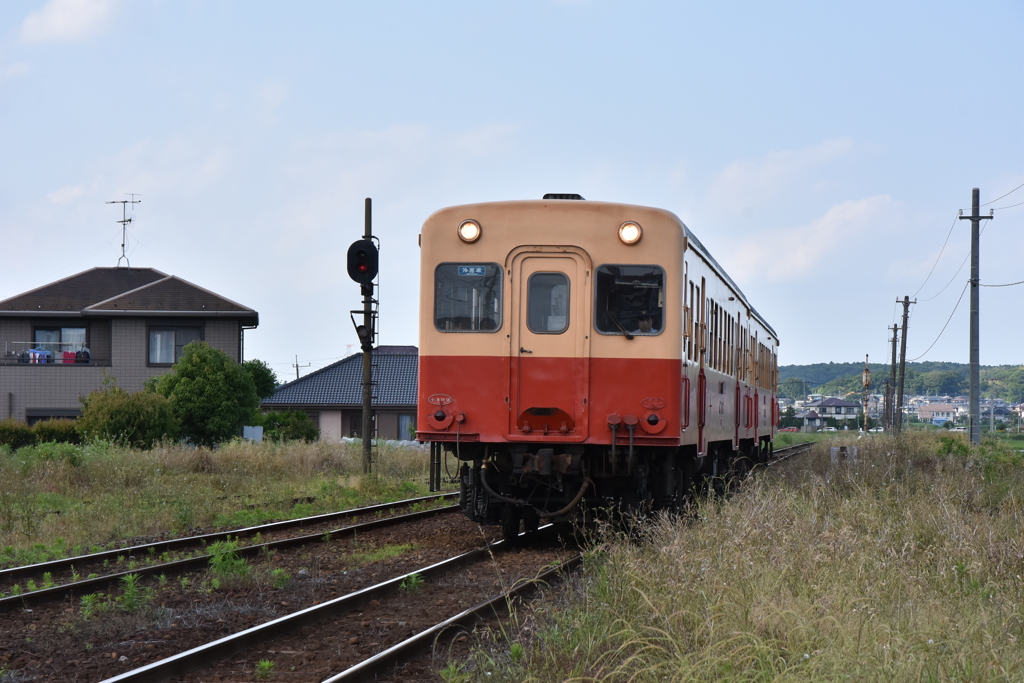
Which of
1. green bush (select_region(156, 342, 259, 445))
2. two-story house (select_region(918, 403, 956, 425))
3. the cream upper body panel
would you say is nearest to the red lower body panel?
the cream upper body panel

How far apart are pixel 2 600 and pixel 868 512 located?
6790 mm

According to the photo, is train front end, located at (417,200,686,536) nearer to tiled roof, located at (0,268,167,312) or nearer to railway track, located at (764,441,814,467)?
railway track, located at (764,441,814,467)

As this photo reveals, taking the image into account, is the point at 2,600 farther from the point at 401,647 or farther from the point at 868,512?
the point at 868,512

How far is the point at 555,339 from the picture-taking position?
9.75 meters

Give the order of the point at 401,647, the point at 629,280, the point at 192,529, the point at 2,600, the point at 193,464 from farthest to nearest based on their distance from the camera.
Result: the point at 193,464 < the point at 192,529 < the point at 629,280 < the point at 2,600 < the point at 401,647

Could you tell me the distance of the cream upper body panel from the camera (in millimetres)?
9695

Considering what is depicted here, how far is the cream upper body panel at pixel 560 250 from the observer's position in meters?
9.70

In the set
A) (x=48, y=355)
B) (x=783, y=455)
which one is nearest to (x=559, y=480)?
(x=783, y=455)

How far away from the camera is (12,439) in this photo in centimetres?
2266

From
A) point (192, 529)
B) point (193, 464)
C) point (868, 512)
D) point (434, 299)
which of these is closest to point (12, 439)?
point (193, 464)

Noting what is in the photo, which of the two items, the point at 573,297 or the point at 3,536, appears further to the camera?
the point at 3,536

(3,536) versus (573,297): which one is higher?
(573,297)

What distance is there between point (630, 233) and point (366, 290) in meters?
8.81

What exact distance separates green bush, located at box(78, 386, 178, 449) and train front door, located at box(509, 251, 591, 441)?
1541cm
